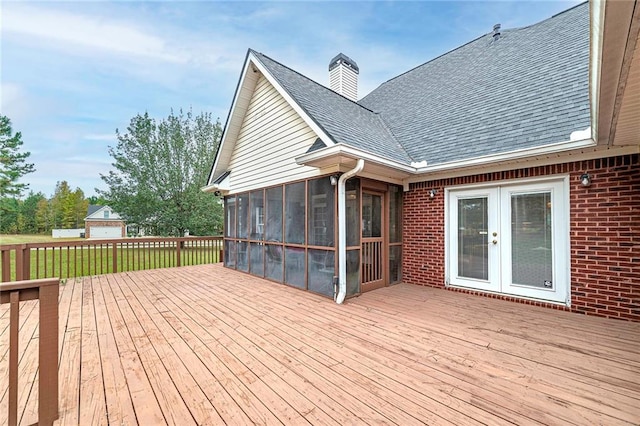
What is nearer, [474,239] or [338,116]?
[474,239]

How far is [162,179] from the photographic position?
627 inches

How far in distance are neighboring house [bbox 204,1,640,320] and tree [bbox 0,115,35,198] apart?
449 inches

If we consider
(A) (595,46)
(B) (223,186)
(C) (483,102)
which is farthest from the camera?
(B) (223,186)

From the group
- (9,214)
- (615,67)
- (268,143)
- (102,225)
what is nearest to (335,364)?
(615,67)

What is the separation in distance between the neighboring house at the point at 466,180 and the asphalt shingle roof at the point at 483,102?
3 cm

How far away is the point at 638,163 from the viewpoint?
3604 millimetres

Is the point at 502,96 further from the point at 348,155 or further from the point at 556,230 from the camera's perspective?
the point at 348,155

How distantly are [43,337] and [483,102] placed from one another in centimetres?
748

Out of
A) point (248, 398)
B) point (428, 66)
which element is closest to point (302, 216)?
point (248, 398)

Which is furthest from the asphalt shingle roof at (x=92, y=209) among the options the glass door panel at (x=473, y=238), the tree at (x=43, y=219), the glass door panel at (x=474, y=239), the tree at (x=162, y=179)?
the glass door panel at (x=473, y=238)

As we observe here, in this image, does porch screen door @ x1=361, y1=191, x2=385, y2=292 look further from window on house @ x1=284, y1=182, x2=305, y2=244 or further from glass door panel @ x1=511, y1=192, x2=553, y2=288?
glass door panel @ x1=511, y1=192, x2=553, y2=288

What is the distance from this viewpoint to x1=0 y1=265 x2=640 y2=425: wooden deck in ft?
6.41

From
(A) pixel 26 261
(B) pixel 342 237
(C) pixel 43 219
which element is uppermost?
(C) pixel 43 219

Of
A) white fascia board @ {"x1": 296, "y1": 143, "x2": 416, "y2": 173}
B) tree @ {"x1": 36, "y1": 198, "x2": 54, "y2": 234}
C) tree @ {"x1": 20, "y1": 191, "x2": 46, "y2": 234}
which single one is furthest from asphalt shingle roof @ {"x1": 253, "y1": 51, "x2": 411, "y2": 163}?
tree @ {"x1": 36, "y1": 198, "x2": 54, "y2": 234}
